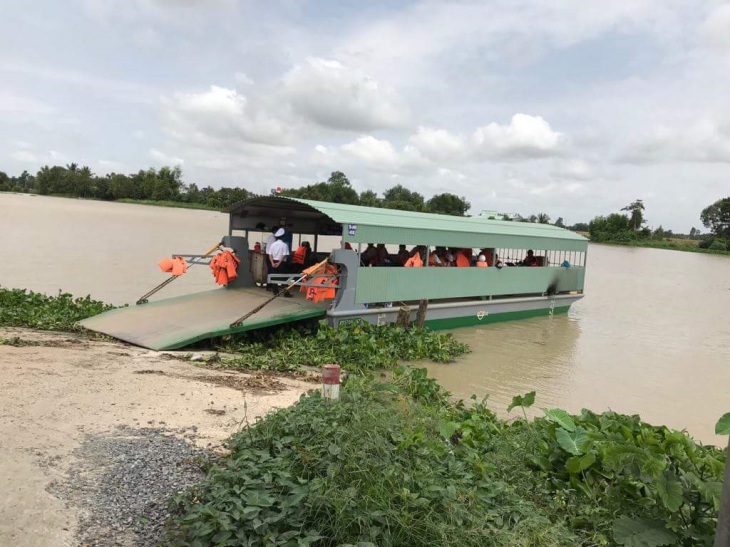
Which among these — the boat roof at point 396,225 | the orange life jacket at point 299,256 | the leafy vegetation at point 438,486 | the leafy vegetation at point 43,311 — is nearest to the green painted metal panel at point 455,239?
the boat roof at point 396,225

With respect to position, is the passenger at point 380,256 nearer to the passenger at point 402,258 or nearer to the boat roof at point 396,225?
the passenger at point 402,258

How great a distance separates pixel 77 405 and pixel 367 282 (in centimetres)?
634

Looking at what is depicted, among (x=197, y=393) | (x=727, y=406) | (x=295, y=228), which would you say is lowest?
(x=727, y=406)

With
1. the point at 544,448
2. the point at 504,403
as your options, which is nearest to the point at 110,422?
the point at 544,448

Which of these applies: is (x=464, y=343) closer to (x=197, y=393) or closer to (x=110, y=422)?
(x=197, y=393)

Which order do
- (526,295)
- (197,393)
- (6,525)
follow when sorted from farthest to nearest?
1. (526,295)
2. (197,393)
3. (6,525)

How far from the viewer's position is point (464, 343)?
12469 millimetres

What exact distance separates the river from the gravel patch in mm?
5548

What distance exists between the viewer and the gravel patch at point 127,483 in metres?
3.34

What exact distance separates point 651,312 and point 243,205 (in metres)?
16.8

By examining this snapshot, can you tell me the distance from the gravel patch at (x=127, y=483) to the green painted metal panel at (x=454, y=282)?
6501 millimetres

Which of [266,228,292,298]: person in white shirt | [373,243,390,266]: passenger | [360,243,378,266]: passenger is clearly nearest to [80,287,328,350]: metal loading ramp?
[266,228,292,298]: person in white shirt

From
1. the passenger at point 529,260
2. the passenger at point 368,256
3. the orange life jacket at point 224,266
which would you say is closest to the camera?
the orange life jacket at point 224,266

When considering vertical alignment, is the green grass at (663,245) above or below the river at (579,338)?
above
